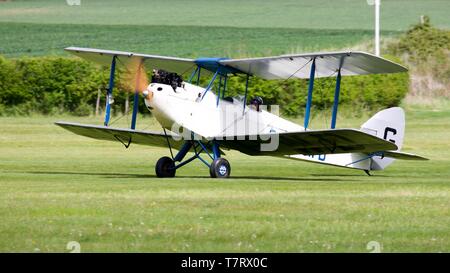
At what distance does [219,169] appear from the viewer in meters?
21.9

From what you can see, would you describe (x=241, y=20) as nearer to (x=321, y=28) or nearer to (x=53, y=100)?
(x=321, y=28)

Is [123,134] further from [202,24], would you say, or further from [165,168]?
[202,24]

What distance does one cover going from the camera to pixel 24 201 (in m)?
16.2

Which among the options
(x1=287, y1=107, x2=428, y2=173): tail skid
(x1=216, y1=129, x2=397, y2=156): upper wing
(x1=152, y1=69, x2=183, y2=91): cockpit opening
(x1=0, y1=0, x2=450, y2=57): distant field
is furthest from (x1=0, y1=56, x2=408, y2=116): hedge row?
(x1=152, y1=69, x2=183, y2=91): cockpit opening

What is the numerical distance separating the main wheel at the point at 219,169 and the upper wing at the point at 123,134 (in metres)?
1.23

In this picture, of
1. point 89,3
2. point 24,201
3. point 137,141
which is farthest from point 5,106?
point 89,3

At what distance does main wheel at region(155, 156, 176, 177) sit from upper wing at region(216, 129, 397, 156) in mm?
1176

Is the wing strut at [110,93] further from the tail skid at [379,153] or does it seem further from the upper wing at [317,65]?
the tail skid at [379,153]

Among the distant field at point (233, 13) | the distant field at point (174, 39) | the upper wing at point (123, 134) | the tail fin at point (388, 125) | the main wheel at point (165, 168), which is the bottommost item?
the main wheel at point (165, 168)

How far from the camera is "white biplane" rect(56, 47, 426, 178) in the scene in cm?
2133

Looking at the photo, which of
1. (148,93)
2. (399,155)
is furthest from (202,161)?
(399,155)

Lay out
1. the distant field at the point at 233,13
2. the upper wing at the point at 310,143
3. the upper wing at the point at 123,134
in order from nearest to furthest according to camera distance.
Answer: the upper wing at the point at 310,143
the upper wing at the point at 123,134
the distant field at the point at 233,13

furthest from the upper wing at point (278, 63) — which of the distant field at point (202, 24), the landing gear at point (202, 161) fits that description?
the distant field at point (202, 24)

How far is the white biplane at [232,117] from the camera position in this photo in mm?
21328
